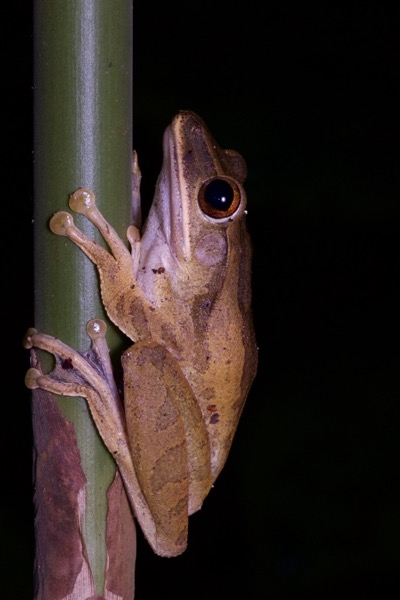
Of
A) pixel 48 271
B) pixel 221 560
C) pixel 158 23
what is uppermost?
pixel 158 23

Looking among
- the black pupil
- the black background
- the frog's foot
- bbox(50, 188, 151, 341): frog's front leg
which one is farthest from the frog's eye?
the black background

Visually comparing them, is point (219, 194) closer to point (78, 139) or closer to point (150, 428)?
point (150, 428)

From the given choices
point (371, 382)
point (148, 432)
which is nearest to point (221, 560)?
point (371, 382)

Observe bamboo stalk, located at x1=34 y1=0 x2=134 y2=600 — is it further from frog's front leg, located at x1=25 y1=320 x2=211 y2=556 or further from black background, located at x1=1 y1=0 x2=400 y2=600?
black background, located at x1=1 y1=0 x2=400 y2=600

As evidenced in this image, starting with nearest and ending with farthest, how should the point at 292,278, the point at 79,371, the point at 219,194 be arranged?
the point at 79,371 → the point at 219,194 → the point at 292,278

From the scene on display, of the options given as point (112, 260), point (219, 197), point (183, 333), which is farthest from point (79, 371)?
point (219, 197)

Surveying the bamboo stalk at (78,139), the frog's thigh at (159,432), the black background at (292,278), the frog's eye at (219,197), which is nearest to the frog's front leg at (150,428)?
the frog's thigh at (159,432)

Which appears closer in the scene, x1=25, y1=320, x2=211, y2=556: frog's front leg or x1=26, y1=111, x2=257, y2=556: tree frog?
x1=25, y1=320, x2=211, y2=556: frog's front leg

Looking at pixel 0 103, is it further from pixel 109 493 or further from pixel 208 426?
pixel 109 493
